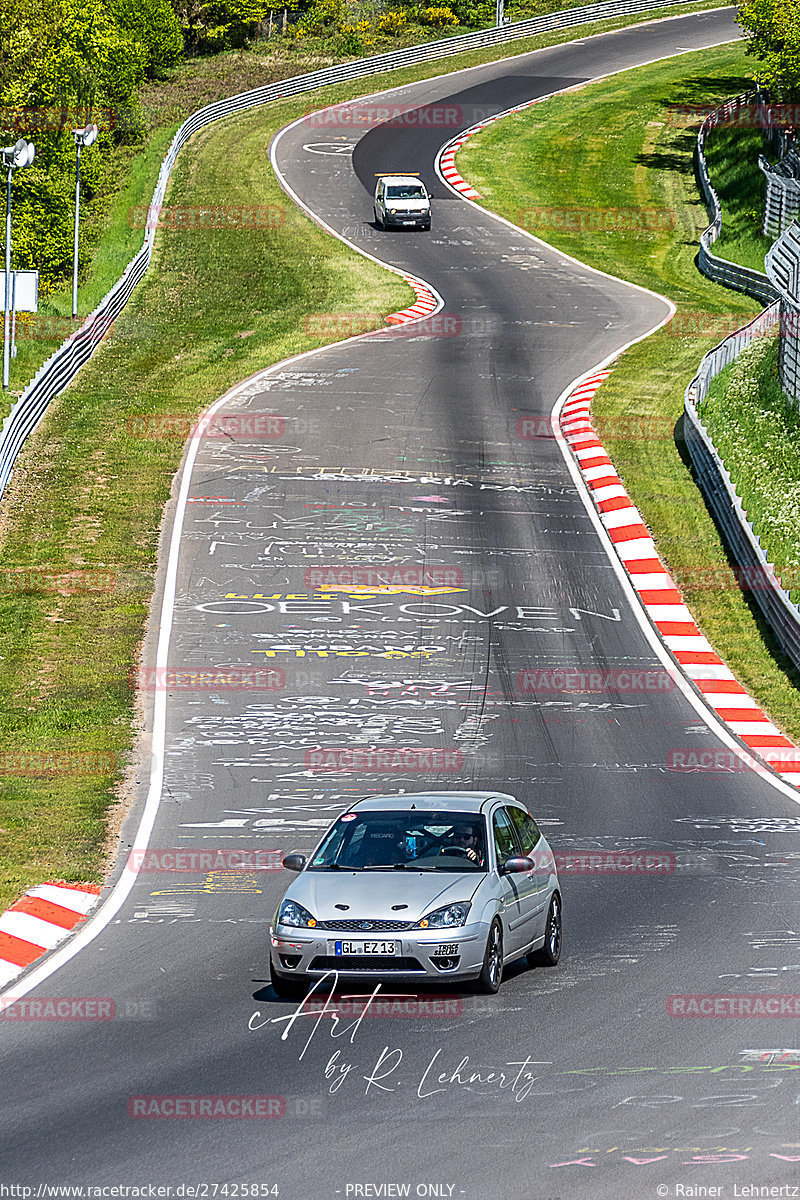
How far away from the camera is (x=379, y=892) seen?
11.7m

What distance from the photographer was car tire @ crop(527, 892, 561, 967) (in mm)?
12789

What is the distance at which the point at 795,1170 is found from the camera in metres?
8.25

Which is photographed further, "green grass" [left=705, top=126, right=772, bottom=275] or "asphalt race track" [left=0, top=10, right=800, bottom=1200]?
"green grass" [left=705, top=126, right=772, bottom=275]

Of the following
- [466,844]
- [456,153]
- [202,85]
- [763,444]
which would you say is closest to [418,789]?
[466,844]

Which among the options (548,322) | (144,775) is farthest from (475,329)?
(144,775)

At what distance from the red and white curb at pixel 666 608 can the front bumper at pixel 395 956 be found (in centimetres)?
964

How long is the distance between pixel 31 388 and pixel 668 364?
17.0 meters

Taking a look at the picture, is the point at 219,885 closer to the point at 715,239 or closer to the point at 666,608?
the point at 666,608

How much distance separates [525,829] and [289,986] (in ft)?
9.33

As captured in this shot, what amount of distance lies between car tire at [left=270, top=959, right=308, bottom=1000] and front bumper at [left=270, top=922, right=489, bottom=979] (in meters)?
0.05

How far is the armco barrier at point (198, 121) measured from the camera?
3522 cm

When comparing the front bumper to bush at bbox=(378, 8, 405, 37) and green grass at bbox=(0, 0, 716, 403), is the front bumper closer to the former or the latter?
green grass at bbox=(0, 0, 716, 403)

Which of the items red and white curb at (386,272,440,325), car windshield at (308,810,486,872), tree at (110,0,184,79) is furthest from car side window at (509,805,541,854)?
tree at (110,0,184,79)

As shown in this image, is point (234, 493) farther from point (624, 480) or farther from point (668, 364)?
point (668, 364)
